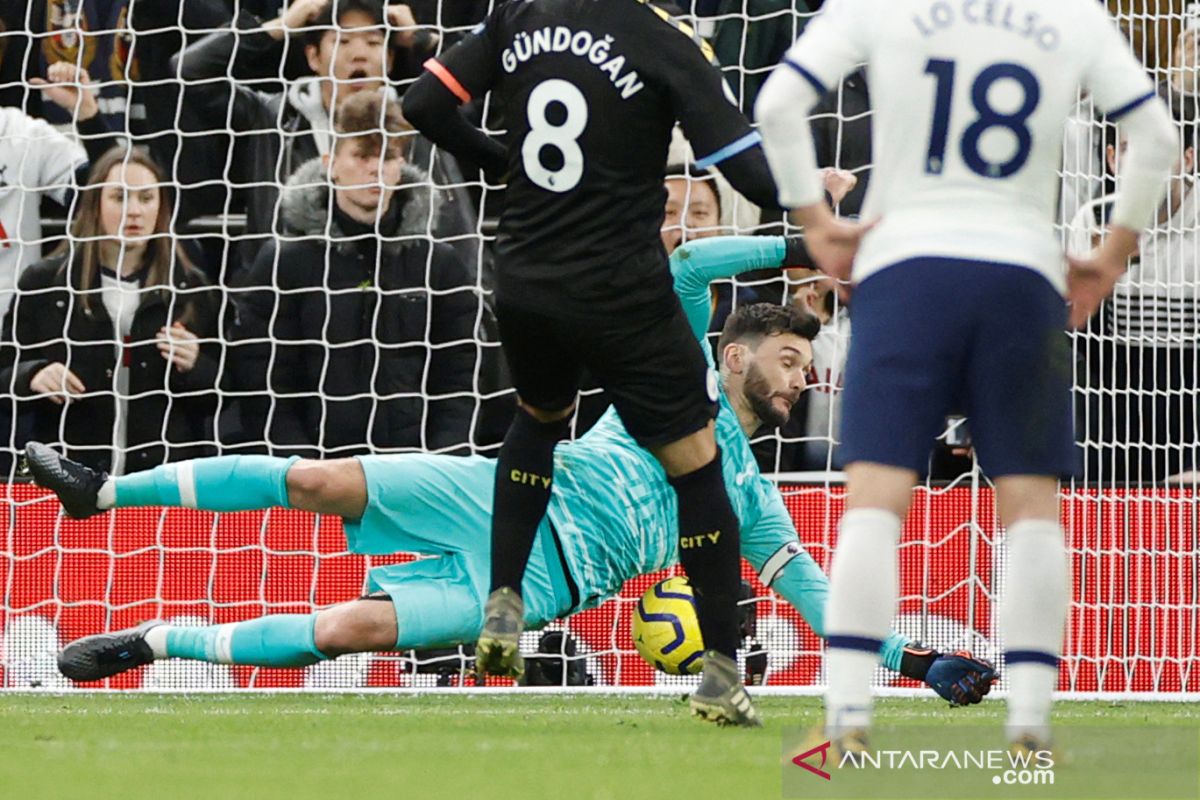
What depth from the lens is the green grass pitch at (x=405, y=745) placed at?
325cm

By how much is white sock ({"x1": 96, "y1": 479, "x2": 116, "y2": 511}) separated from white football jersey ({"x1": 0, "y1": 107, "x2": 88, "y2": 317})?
8.38 ft

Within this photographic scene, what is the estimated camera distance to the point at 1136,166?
11.5ft

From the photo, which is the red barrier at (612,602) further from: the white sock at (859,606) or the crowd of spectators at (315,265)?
the white sock at (859,606)

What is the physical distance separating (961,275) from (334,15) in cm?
505

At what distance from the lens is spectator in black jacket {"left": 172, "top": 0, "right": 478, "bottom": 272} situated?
7.93 metres

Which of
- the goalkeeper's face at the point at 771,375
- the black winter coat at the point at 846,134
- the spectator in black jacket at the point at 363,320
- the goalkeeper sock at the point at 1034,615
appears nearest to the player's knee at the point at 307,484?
the goalkeeper's face at the point at 771,375

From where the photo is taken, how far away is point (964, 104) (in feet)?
11.1

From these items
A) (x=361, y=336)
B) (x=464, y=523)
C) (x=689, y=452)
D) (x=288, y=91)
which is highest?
(x=288, y=91)

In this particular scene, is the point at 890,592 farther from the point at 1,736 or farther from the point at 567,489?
the point at 567,489

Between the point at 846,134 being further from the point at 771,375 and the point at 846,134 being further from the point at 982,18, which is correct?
the point at 982,18

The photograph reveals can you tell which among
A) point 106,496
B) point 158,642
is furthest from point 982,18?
point 158,642

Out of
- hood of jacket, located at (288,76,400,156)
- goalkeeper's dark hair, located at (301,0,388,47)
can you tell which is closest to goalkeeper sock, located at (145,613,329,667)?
hood of jacket, located at (288,76,400,156)

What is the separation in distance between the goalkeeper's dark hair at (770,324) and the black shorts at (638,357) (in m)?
1.17

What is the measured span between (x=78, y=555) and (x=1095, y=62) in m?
4.72
